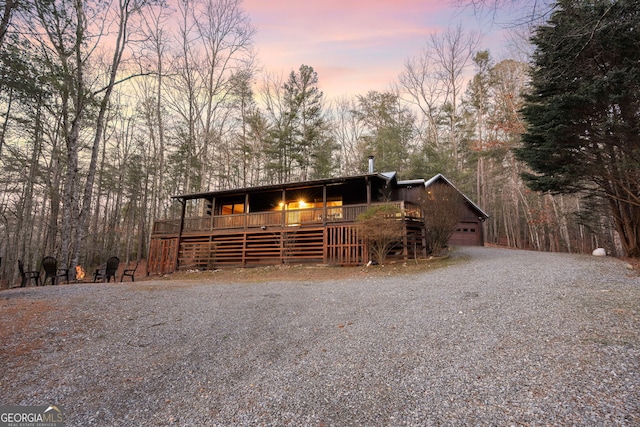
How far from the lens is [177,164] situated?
85.4 ft

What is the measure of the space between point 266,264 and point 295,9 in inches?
426

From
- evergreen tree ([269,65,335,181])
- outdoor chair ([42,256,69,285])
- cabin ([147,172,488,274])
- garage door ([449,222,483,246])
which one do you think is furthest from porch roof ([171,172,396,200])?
garage door ([449,222,483,246])

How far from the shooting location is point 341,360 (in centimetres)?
336

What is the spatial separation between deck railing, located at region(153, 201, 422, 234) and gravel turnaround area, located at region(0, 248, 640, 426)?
271 inches

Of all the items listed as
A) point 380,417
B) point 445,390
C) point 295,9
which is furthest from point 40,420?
point 295,9

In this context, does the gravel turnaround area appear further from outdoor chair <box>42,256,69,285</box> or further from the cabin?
the cabin

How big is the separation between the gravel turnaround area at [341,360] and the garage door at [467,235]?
607 inches

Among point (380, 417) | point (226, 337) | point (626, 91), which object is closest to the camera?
point (380, 417)

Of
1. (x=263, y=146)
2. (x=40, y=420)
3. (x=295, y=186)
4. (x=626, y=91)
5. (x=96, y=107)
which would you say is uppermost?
(x=263, y=146)

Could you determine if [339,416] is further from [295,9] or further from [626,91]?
[295,9]

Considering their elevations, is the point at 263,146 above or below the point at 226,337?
above
